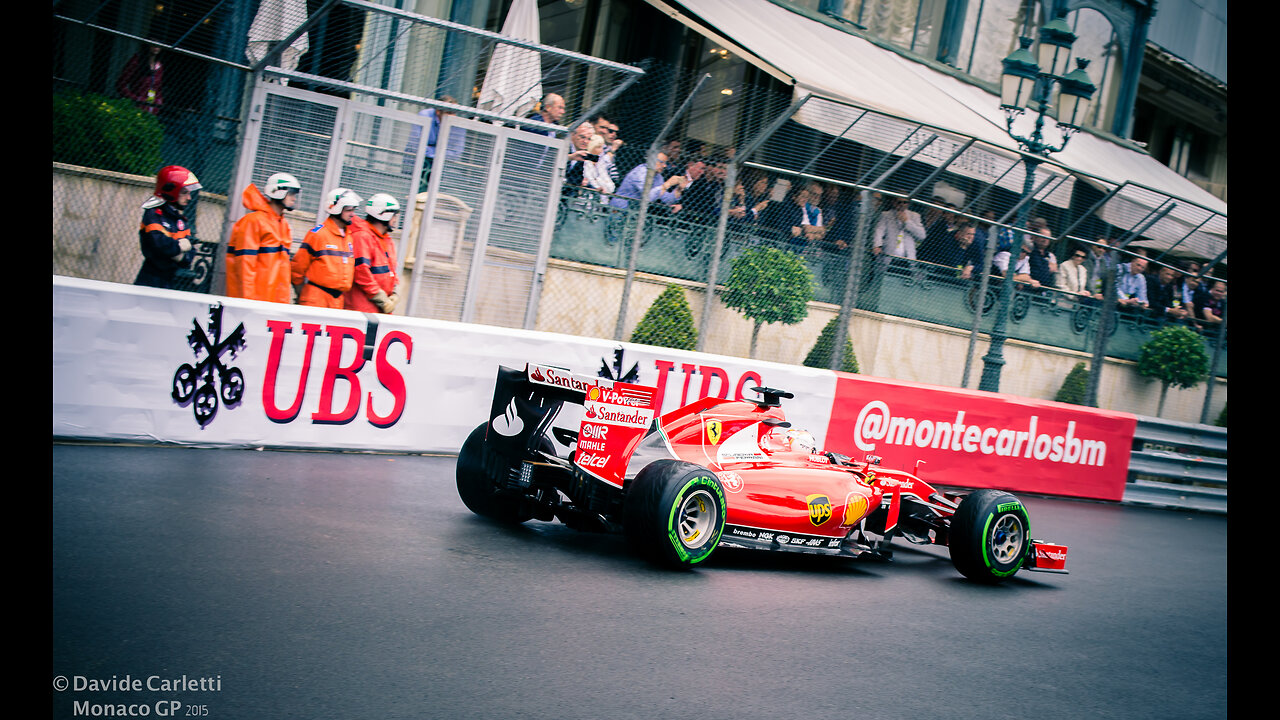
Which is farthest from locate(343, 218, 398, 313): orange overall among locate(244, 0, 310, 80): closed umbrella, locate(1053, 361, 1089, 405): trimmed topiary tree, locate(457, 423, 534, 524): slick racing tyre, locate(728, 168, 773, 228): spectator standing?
locate(1053, 361, 1089, 405): trimmed topiary tree

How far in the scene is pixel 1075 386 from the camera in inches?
551

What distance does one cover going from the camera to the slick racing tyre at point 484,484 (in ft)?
20.9

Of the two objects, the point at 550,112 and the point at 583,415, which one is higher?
the point at 550,112

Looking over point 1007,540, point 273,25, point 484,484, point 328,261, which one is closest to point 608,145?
point 328,261

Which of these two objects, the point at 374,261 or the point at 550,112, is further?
the point at 550,112

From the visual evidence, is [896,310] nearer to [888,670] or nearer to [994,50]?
[888,670]

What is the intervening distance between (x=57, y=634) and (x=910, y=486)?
535 cm

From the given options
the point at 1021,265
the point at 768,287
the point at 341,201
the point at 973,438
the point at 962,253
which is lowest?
the point at 973,438

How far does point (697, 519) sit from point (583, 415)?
908mm

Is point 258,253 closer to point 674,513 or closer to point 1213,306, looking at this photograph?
point 674,513

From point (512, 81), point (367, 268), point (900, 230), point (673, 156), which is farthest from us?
point (900, 230)

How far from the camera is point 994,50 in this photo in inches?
822

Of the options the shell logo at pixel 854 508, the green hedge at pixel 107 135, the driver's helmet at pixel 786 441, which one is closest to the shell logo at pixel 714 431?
the driver's helmet at pixel 786 441
